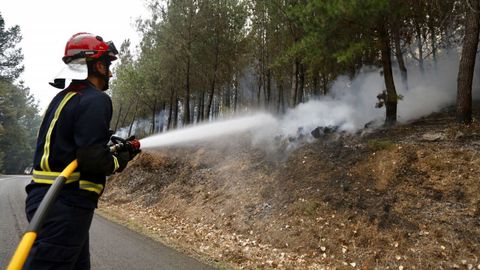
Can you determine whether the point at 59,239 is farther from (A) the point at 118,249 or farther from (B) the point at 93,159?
(A) the point at 118,249

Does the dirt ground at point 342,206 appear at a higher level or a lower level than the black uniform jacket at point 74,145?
lower

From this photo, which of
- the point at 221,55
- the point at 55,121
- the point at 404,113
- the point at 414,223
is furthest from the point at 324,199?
the point at 221,55

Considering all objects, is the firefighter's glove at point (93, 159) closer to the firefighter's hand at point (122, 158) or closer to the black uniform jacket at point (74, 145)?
the black uniform jacket at point (74, 145)

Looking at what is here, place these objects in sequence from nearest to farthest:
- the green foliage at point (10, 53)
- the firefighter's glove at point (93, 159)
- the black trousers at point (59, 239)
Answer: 1. the black trousers at point (59, 239)
2. the firefighter's glove at point (93, 159)
3. the green foliage at point (10, 53)

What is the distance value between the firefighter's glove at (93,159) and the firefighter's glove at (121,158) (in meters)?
0.24

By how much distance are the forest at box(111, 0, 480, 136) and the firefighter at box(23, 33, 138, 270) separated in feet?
27.6

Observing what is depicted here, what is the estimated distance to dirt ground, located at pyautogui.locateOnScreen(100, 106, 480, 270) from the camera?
6793mm

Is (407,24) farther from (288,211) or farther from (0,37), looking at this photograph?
(0,37)

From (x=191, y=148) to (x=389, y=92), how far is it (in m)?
10.5

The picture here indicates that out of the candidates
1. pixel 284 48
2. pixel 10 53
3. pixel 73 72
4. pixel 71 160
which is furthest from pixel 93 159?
pixel 10 53

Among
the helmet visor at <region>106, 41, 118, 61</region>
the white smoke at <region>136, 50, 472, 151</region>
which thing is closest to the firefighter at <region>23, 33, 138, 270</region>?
the helmet visor at <region>106, 41, 118, 61</region>

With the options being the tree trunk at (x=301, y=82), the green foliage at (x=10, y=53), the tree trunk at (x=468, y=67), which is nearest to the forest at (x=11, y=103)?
the green foliage at (x=10, y=53)

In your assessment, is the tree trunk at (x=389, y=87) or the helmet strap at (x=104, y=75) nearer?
the helmet strap at (x=104, y=75)

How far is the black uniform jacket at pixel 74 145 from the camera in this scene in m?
2.72
